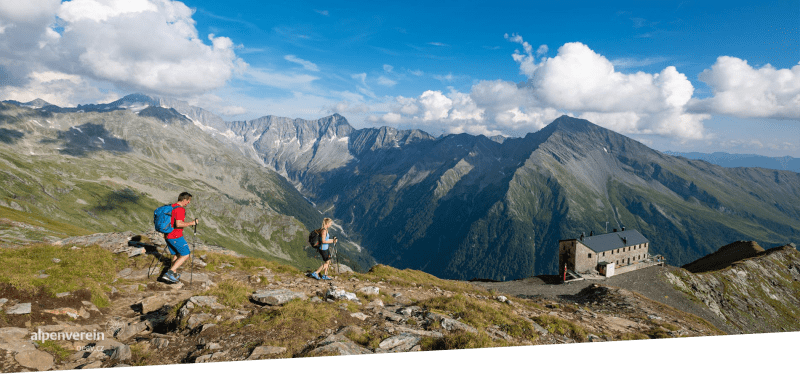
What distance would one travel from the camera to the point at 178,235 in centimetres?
1369

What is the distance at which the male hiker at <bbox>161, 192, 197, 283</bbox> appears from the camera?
13.0 m

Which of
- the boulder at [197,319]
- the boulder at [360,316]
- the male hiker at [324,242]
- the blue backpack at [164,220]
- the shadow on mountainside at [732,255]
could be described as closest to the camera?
the boulder at [197,319]

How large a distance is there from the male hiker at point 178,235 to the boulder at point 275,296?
3.69 metres

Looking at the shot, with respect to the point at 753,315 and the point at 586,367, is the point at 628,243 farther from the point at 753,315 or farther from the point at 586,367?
the point at 586,367

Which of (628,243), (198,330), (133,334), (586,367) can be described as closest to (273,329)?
(198,330)

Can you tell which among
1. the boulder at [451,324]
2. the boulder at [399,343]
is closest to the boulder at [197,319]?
the boulder at [399,343]

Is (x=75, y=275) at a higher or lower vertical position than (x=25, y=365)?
higher

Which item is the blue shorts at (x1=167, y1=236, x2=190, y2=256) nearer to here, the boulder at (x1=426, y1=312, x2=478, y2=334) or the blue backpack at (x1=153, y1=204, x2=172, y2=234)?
the blue backpack at (x1=153, y1=204, x2=172, y2=234)

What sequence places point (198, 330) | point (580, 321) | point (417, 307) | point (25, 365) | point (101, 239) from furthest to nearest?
point (101, 239), point (580, 321), point (417, 307), point (198, 330), point (25, 365)

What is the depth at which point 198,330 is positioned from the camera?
388 inches

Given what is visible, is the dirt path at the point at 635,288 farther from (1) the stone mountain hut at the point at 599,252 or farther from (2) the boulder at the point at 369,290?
(2) the boulder at the point at 369,290

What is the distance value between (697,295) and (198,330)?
54.3 m

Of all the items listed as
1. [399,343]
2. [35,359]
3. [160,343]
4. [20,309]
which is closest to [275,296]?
[160,343]

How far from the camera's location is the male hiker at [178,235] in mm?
13039
